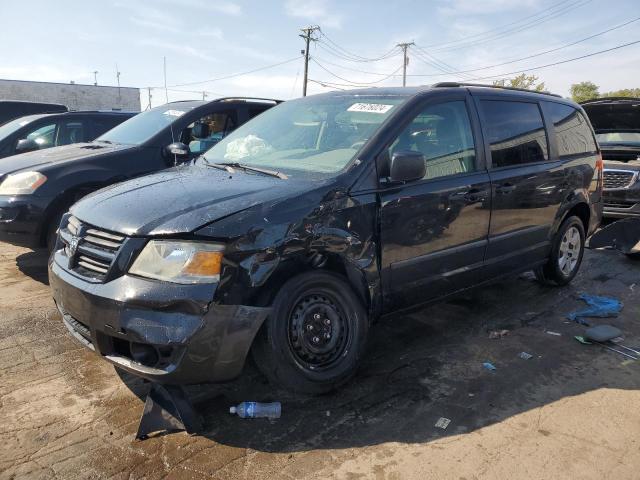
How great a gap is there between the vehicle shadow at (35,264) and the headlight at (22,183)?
91 centimetres

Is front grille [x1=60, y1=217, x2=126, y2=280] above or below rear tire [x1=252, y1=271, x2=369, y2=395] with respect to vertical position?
above

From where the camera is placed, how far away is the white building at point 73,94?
4103cm

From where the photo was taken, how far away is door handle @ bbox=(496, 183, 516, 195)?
4.10 meters

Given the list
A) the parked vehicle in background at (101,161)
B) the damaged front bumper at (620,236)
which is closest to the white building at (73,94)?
the parked vehicle in background at (101,161)

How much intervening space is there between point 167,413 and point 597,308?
397 cm

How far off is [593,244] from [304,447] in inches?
210

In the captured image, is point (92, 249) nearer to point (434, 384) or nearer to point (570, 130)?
point (434, 384)

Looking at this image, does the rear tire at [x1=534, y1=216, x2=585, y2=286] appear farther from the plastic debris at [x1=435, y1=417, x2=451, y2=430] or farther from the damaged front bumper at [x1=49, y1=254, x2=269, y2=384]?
the damaged front bumper at [x1=49, y1=254, x2=269, y2=384]

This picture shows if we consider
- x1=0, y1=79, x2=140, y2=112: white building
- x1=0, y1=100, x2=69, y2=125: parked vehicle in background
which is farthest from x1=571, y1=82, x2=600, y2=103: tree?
x1=0, y1=100, x2=69, y2=125: parked vehicle in background

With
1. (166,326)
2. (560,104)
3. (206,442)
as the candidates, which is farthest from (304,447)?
(560,104)

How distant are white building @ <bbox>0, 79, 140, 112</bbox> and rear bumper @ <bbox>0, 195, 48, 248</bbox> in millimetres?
40536

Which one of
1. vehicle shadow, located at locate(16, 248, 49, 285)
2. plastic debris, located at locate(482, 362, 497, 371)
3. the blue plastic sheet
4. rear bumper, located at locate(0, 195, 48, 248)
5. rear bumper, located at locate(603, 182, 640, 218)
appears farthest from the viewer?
rear bumper, located at locate(603, 182, 640, 218)

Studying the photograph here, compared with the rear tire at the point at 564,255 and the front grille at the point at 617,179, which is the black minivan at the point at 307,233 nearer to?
the rear tire at the point at 564,255

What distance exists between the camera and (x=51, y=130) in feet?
25.1
